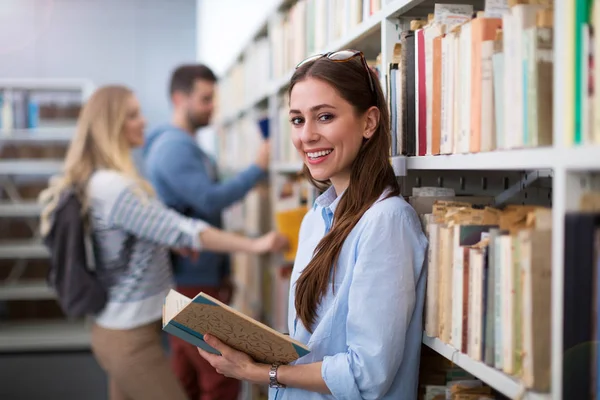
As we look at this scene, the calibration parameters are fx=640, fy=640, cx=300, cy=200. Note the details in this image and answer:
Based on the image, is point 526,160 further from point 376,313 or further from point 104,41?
point 104,41

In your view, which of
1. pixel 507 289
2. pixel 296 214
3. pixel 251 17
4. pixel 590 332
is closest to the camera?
pixel 590 332

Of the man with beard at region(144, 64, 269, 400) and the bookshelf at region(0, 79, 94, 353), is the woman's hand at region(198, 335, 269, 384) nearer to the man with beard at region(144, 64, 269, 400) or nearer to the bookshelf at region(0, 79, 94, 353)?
the man with beard at region(144, 64, 269, 400)

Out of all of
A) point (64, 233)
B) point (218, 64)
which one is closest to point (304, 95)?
A: point (64, 233)

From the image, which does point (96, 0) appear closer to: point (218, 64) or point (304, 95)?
point (218, 64)

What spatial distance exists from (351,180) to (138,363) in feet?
3.78

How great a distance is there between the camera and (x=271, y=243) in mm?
2445

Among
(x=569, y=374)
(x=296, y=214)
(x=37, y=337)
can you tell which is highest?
(x=296, y=214)

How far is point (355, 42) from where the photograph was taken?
1.83 meters

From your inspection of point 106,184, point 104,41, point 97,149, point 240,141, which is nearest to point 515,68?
point 106,184

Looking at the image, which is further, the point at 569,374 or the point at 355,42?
the point at 355,42

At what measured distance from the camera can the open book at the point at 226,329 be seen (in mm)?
1199

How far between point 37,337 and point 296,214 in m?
3.52

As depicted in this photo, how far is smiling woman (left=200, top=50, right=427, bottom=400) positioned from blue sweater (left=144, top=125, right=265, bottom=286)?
5.02 feet

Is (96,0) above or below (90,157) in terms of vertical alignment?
above
